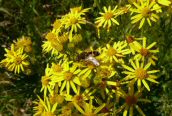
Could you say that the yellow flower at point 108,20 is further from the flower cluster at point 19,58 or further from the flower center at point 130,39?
the flower cluster at point 19,58

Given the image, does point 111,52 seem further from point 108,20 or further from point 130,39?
point 108,20

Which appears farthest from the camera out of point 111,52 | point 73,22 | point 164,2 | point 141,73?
point 73,22

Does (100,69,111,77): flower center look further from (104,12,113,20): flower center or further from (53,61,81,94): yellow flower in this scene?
(104,12,113,20): flower center

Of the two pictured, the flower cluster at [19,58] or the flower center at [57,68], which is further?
the flower cluster at [19,58]

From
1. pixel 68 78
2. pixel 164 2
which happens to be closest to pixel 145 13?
pixel 164 2

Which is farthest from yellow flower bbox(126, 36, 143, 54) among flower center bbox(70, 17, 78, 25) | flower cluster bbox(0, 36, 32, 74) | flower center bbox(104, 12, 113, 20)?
flower cluster bbox(0, 36, 32, 74)

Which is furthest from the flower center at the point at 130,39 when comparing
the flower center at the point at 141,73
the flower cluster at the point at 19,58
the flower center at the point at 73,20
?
the flower cluster at the point at 19,58

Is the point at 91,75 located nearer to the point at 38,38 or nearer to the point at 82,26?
the point at 82,26

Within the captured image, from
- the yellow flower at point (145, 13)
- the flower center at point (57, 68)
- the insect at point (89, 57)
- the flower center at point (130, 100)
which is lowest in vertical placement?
the flower center at point (130, 100)
